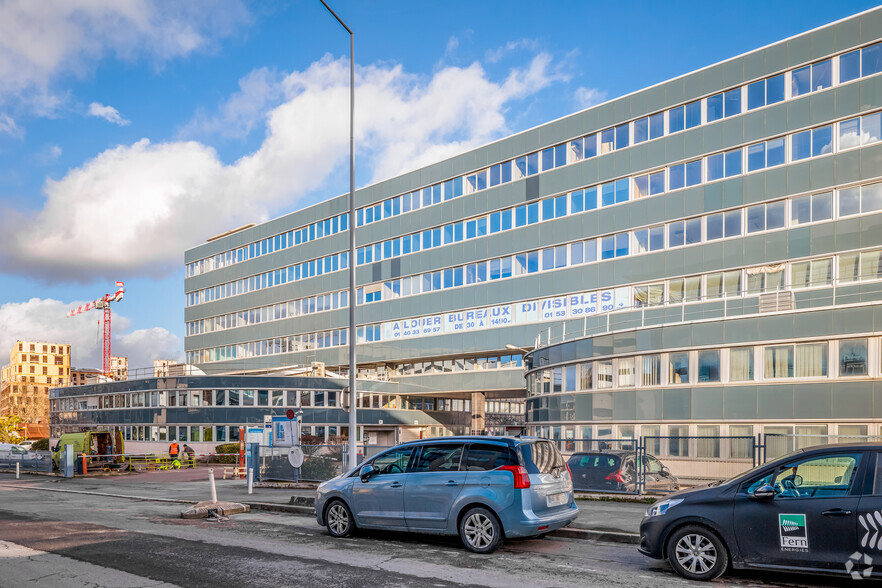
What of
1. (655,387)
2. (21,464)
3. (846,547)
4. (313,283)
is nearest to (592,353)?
(655,387)

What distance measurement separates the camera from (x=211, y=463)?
43.8 metres

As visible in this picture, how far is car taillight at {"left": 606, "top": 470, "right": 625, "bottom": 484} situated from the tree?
96224 millimetres

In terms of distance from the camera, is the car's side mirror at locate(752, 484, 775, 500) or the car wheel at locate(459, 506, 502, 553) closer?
the car's side mirror at locate(752, 484, 775, 500)

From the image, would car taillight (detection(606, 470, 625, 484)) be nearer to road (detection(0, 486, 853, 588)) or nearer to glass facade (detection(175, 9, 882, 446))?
glass facade (detection(175, 9, 882, 446))

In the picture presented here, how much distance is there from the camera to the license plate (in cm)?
1076

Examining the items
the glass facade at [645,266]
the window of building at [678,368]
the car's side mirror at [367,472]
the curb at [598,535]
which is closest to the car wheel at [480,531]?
the car's side mirror at [367,472]

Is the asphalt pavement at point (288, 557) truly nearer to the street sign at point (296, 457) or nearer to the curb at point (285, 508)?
the curb at point (285, 508)

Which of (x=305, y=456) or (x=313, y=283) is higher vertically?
(x=313, y=283)

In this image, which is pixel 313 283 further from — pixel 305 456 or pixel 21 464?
pixel 305 456

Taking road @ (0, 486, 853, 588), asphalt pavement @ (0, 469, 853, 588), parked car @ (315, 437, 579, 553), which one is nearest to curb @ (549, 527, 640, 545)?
asphalt pavement @ (0, 469, 853, 588)

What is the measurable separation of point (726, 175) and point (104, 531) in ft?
102

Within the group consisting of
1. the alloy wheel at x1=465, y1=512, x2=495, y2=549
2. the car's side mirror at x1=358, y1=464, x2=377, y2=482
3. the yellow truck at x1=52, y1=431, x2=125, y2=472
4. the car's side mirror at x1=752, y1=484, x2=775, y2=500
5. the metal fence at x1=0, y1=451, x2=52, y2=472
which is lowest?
the metal fence at x1=0, y1=451, x2=52, y2=472

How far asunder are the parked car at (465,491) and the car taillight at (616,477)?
292 inches

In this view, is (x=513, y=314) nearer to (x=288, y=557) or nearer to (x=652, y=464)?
(x=652, y=464)
